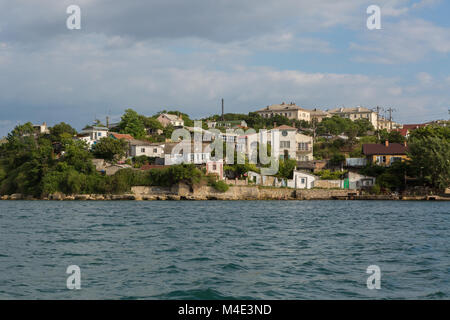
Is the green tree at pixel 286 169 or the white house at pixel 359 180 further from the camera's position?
the green tree at pixel 286 169

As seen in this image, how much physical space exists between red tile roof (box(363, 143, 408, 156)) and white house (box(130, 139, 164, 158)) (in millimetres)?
26834

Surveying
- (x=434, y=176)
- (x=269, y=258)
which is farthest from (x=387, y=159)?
(x=269, y=258)

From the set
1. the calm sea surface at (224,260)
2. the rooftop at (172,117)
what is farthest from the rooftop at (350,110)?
the calm sea surface at (224,260)

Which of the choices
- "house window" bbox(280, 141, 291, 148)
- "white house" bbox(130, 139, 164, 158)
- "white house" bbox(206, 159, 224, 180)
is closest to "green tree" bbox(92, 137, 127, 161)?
"white house" bbox(130, 139, 164, 158)

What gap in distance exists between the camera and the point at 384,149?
58.4 m

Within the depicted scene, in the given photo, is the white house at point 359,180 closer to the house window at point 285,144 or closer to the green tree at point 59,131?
the house window at point 285,144

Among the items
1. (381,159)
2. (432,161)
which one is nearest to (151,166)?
(381,159)

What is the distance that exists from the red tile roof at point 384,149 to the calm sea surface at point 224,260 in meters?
33.3

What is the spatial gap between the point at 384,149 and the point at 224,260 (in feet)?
158

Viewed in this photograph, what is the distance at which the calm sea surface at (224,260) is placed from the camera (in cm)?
1084

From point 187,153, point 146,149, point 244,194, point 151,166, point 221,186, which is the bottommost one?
point 244,194

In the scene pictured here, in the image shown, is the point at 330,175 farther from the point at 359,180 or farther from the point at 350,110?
the point at 350,110

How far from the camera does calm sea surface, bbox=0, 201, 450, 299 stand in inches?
427

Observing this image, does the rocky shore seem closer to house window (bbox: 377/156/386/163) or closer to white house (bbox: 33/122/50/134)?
house window (bbox: 377/156/386/163)
